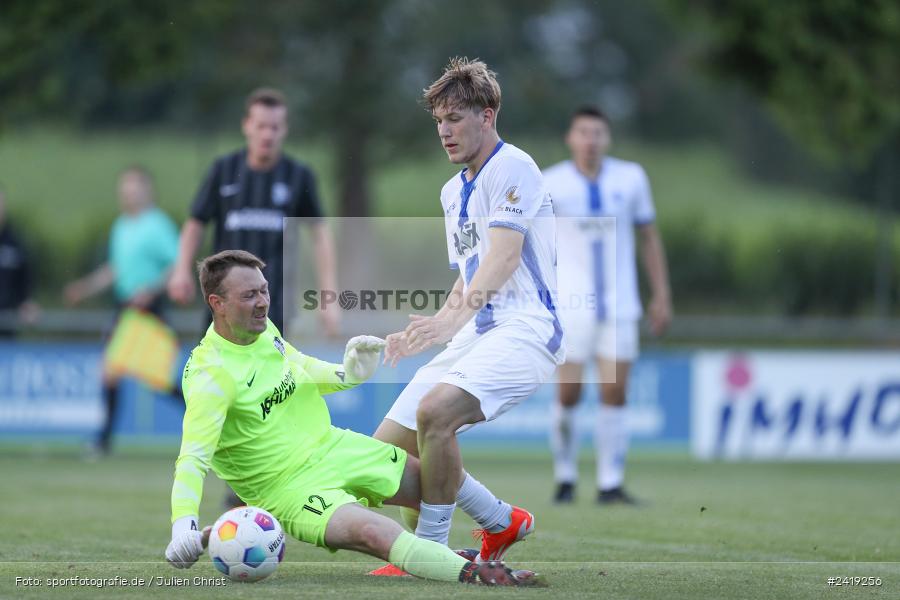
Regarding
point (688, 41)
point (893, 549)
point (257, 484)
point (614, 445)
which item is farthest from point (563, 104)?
point (257, 484)

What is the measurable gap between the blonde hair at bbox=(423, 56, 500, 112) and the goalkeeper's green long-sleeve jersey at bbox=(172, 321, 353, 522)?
3.95ft

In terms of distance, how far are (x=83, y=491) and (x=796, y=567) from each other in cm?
538

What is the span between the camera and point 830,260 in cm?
1636

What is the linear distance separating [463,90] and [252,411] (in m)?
1.59

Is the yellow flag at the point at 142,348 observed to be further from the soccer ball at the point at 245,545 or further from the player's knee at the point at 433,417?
the soccer ball at the point at 245,545

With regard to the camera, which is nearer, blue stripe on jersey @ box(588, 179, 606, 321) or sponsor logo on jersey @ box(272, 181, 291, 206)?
sponsor logo on jersey @ box(272, 181, 291, 206)

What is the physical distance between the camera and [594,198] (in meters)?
9.58

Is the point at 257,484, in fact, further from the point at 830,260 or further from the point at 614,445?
the point at 830,260

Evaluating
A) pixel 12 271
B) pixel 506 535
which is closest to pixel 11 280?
pixel 12 271

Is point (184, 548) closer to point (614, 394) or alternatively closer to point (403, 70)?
point (614, 394)

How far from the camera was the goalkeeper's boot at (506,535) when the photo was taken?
5.71m

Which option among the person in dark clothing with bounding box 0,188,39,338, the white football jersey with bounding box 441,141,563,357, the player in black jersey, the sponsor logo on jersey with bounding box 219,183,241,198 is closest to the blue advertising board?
the person in dark clothing with bounding box 0,188,39,338

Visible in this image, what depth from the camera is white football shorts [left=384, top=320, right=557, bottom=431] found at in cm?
554

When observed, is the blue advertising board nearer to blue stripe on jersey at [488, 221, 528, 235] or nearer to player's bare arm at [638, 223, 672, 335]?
player's bare arm at [638, 223, 672, 335]
